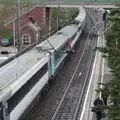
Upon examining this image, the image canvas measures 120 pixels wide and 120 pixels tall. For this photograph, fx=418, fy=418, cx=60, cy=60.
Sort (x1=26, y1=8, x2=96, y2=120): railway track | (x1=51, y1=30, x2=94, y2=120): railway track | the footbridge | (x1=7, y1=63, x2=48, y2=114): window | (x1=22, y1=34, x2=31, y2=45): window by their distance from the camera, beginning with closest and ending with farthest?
1. (x1=7, y1=63, x2=48, y2=114): window
2. (x1=26, y1=8, x2=96, y2=120): railway track
3. (x1=51, y1=30, x2=94, y2=120): railway track
4. (x1=22, y1=34, x2=31, y2=45): window
5. the footbridge

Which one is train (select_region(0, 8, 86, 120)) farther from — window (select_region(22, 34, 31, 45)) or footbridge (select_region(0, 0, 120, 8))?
footbridge (select_region(0, 0, 120, 8))

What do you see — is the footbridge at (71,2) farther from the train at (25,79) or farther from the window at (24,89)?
the window at (24,89)

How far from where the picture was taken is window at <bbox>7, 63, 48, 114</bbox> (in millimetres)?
14889

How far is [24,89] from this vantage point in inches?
677

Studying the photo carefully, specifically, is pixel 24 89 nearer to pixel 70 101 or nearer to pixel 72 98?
pixel 70 101

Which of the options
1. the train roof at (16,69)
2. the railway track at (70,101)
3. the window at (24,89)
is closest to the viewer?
the window at (24,89)

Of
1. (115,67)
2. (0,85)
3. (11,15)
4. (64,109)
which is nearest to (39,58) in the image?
(64,109)

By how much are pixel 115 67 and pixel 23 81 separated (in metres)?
5.76

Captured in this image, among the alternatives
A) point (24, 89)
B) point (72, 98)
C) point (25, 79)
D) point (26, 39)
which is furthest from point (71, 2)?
point (24, 89)

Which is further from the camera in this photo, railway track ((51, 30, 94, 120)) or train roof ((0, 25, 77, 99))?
railway track ((51, 30, 94, 120))

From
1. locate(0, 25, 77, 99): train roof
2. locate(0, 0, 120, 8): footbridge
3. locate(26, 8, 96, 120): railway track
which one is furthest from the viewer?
locate(0, 0, 120, 8): footbridge

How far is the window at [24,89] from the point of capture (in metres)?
14.9

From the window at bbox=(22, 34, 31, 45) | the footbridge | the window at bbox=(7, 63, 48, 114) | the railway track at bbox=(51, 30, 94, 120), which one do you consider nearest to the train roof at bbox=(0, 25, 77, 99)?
the window at bbox=(7, 63, 48, 114)

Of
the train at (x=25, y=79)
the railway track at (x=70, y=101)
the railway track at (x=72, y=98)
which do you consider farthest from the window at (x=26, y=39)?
the train at (x=25, y=79)
